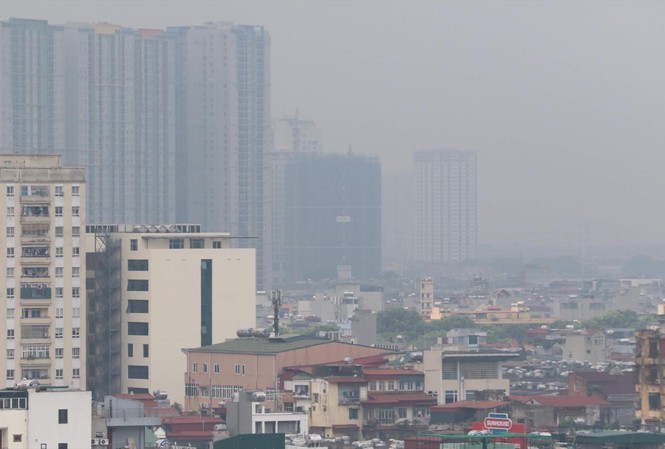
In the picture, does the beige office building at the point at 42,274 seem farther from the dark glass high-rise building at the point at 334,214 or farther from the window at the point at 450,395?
the dark glass high-rise building at the point at 334,214

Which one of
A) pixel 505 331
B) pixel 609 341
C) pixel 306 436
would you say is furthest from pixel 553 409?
pixel 505 331

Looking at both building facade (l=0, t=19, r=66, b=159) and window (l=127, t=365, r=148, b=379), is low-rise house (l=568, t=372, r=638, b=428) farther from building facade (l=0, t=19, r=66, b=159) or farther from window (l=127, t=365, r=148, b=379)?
building facade (l=0, t=19, r=66, b=159)

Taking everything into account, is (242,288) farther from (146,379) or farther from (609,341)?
(609,341)

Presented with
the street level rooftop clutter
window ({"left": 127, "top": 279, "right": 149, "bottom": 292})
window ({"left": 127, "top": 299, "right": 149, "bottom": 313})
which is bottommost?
the street level rooftop clutter

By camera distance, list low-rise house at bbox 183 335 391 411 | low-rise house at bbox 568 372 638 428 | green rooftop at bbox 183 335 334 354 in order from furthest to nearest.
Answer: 1. green rooftop at bbox 183 335 334 354
2. low-rise house at bbox 183 335 391 411
3. low-rise house at bbox 568 372 638 428

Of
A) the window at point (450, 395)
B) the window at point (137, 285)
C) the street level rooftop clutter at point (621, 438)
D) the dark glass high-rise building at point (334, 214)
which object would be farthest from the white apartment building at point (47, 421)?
the dark glass high-rise building at point (334, 214)

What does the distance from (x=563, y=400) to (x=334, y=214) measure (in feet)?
482

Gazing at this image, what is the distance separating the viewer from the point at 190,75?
156 m

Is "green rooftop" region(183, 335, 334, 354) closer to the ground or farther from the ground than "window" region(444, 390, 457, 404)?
farther from the ground

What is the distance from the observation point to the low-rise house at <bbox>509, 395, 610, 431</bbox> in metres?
45.7

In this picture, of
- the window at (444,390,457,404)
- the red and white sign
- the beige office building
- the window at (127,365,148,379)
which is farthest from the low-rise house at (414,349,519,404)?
the red and white sign

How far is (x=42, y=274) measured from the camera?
181 ft

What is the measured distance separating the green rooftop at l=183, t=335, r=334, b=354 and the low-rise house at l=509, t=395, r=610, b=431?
16.2 ft

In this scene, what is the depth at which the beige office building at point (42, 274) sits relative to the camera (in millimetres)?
54469
